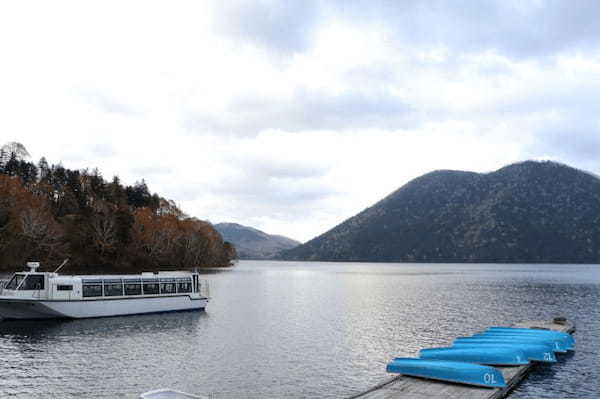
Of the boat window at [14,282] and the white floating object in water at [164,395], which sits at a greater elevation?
the boat window at [14,282]

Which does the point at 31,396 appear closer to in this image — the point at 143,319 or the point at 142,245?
the point at 143,319

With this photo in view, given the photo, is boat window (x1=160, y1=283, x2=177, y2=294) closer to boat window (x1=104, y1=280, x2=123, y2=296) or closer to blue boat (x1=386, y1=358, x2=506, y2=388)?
boat window (x1=104, y1=280, x2=123, y2=296)

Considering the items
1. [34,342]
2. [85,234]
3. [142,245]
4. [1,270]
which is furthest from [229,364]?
[142,245]

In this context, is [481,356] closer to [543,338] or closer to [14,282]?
[543,338]

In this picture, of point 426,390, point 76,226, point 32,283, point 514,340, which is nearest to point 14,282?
point 32,283

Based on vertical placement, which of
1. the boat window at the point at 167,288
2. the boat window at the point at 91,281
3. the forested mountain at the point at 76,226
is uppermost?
the forested mountain at the point at 76,226

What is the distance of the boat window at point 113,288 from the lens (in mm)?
54350

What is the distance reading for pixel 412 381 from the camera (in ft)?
89.6

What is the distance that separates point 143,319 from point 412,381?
123ft

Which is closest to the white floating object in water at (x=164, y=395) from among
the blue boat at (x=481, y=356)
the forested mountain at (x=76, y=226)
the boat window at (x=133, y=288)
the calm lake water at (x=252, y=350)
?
the calm lake water at (x=252, y=350)

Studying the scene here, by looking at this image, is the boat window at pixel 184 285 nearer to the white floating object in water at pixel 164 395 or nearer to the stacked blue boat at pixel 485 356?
the stacked blue boat at pixel 485 356

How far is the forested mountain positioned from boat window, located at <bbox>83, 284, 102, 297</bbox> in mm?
74411

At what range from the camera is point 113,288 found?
5509cm

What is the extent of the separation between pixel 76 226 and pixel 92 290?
98.5m
